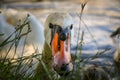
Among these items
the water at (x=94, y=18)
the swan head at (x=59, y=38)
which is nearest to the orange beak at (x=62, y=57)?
the swan head at (x=59, y=38)

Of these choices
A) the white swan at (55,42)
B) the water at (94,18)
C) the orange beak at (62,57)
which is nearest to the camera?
the orange beak at (62,57)

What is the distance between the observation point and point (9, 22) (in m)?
→ 6.71

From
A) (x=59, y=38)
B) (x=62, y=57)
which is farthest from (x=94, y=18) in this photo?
(x=62, y=57)

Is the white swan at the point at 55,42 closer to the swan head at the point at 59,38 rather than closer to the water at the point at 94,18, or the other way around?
the swan head at the point at 59,38

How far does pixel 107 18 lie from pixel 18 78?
7019mm

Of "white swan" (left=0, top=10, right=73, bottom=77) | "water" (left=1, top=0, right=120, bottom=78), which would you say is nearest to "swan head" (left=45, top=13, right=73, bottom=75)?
"white swan" (left=0, top=10, right=73, bottom=77)

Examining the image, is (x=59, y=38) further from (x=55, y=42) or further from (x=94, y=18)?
(x=94, y=18)

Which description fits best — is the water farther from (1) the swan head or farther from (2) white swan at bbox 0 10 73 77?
(1) the swan head

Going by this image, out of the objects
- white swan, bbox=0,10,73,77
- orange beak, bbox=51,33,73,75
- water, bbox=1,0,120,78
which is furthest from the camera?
water, bbox=1,0,120,78

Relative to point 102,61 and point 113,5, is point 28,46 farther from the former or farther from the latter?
point 113,5

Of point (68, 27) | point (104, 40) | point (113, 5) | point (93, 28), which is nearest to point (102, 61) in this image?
point (104, 40)

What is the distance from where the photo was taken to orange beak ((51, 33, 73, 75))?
12.9 feet

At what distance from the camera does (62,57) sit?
14.1ft

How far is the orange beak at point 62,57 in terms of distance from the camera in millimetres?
3928
